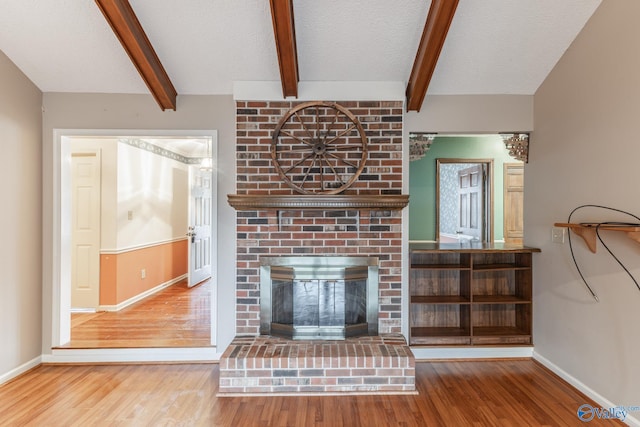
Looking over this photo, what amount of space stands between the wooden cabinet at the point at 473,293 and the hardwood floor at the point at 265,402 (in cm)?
38

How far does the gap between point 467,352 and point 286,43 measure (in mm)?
2953

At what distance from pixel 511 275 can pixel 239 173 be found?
2.75 meters

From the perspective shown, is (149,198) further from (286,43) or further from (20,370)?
(286,43)

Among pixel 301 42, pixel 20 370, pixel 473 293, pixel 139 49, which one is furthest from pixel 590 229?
pixel 20 370

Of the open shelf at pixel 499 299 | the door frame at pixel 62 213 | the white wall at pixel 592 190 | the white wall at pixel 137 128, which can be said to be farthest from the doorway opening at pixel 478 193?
the door frame at pixel 62 213

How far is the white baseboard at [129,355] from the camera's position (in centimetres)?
295

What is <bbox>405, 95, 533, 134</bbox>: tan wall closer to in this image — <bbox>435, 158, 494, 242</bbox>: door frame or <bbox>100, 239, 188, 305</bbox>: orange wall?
<bbox>435, 158, 494, 242</bbox>: door frame

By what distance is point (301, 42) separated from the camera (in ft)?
8.34

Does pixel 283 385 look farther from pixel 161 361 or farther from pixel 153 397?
pixel 161 361

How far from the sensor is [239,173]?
294cm

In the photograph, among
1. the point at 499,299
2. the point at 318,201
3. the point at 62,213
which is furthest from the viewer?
the point at 499,299

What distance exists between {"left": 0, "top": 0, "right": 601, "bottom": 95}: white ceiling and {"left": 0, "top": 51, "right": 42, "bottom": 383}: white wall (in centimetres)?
27

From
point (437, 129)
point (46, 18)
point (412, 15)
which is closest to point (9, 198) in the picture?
point (46, 18)

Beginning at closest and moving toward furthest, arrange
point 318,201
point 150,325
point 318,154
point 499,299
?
point 318,201, point 318,154, point 499,299, point 150,325
